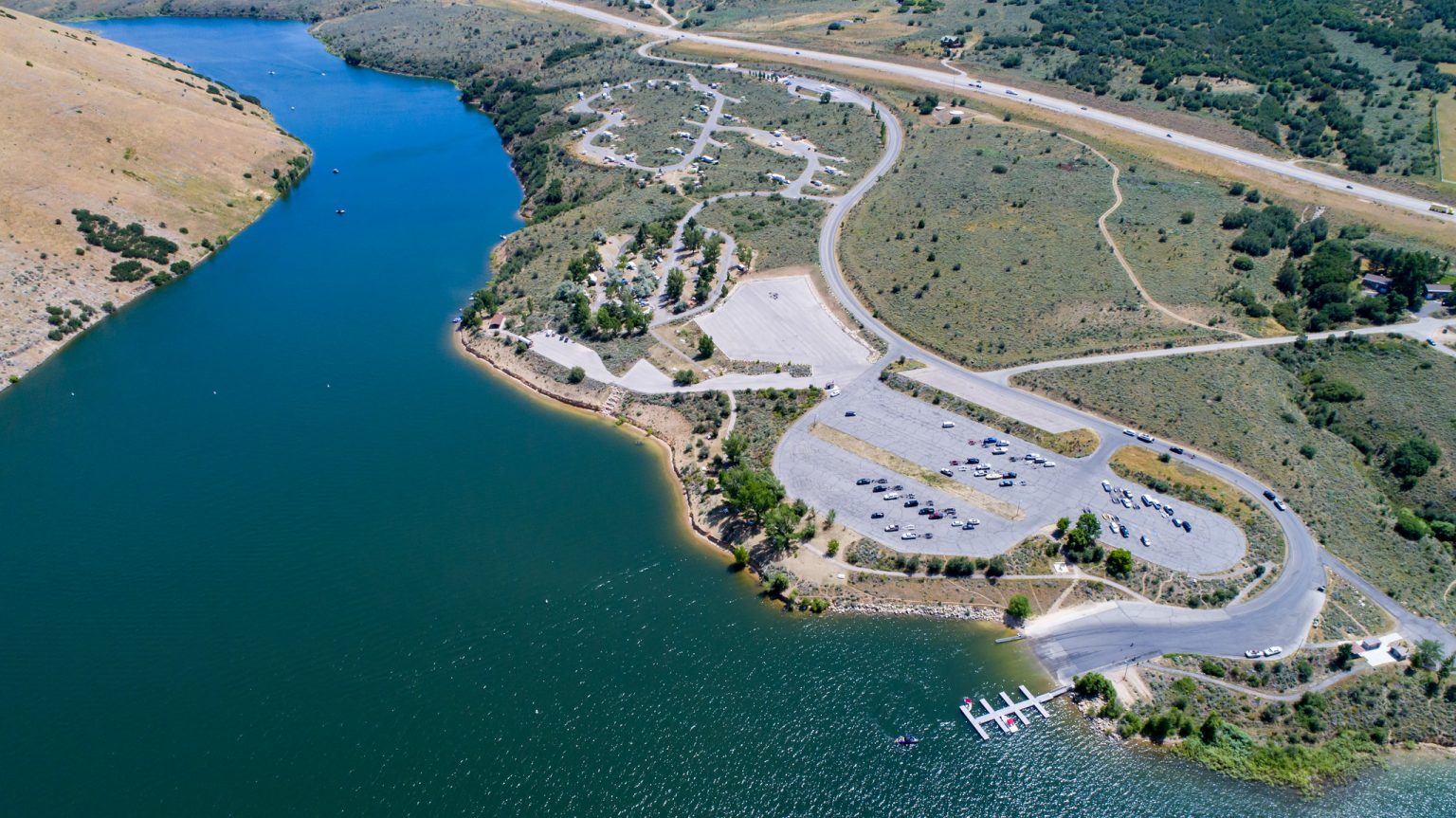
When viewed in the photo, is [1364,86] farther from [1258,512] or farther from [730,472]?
[730,472]

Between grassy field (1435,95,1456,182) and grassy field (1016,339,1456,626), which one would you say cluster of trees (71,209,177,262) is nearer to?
grassy field (1016,339,1456,626)

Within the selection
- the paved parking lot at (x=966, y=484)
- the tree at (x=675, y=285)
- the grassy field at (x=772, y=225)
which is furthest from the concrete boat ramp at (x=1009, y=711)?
the grassy field at (x=772, y=225)

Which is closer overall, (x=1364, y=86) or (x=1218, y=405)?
(x=1218, y=405)

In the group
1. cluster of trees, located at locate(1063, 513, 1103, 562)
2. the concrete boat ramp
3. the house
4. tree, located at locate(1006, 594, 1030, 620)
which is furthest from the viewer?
the house

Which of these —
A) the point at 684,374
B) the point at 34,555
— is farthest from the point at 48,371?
the point at 684,374

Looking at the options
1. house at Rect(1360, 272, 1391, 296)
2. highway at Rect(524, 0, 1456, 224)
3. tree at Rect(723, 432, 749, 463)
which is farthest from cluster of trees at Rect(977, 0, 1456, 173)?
tree at Rect(723, 432, 749, 463)

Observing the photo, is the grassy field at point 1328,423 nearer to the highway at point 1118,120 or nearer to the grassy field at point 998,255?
the grassy field at point 998,255
